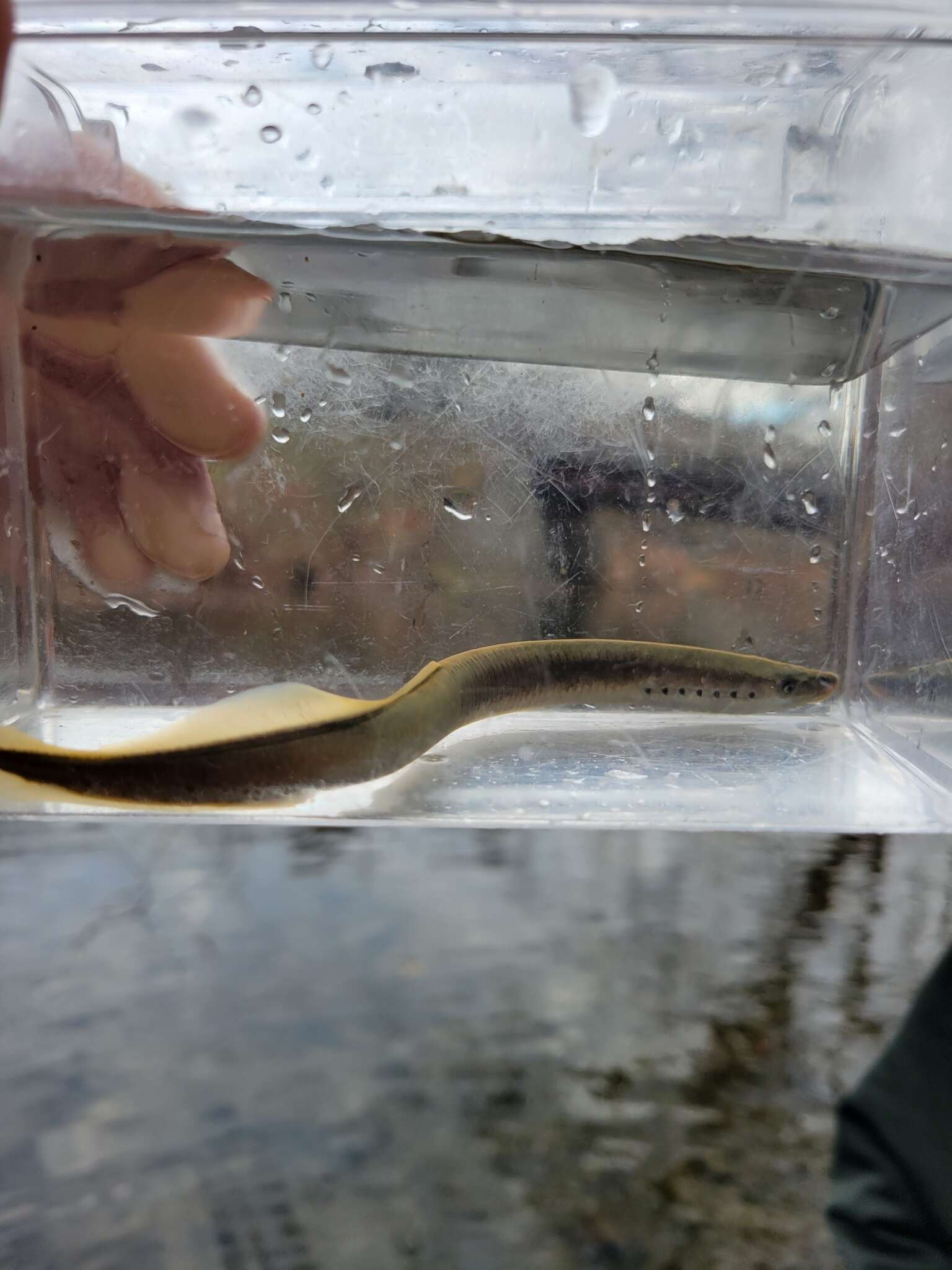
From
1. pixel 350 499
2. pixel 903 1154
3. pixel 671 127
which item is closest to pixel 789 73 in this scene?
pixel 671 127

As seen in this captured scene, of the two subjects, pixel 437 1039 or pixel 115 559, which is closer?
pixel 437 1039

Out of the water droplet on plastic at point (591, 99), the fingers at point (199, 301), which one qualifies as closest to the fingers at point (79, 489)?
the fingers at point (199, 301)

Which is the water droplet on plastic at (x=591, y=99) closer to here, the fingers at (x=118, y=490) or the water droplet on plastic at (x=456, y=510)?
the water droplet on plastic at (x=456, y=510)

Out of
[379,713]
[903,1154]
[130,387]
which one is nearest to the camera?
[903,1154]

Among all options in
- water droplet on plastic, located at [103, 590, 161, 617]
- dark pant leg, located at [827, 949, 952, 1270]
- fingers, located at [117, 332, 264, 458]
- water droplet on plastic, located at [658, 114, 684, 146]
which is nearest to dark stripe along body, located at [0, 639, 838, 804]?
water droplet on plastic, located at [103, 590, 161, 617]

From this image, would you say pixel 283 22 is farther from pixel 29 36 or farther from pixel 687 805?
pixel 687 805

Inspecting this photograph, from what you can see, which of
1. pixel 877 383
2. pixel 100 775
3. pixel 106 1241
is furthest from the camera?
pixel 877 383

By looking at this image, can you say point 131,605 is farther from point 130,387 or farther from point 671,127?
point 671,127

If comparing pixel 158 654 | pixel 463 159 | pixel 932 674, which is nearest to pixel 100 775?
pixel 158 654
